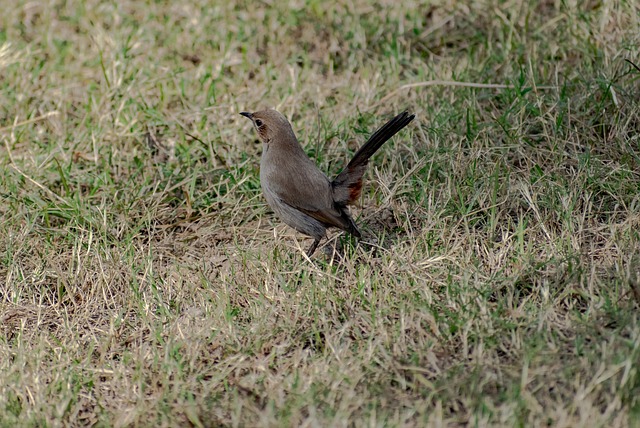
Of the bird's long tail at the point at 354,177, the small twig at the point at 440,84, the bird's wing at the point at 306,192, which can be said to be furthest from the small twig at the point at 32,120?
the bird's long tail at the point at 354,177

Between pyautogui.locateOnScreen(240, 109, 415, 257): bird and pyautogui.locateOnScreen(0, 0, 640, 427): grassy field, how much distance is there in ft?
0.70

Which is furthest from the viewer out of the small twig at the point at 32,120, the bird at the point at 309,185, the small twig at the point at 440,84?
the small twig at the point at 32,120

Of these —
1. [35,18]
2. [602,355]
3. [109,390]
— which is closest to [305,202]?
[109,390]

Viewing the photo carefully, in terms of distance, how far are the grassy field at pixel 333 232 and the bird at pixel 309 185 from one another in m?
0.21

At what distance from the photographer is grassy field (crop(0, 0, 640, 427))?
4.25 meters

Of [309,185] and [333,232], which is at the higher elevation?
[309,185]

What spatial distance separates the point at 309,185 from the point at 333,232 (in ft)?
1.94

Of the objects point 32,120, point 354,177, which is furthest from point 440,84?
point 32,120

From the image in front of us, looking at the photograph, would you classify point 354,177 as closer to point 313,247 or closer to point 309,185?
point 309,185

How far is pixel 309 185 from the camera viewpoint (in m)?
5.62

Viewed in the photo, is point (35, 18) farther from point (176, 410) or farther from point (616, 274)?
point (616, 274)

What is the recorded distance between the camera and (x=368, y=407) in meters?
4.05

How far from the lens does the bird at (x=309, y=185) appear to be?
5.52 meters

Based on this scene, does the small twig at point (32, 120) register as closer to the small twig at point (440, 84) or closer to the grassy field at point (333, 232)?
the grassy field at point (333, 232)
